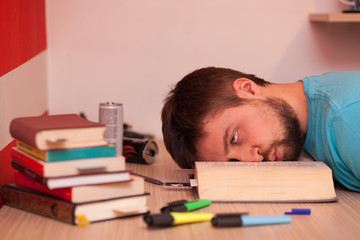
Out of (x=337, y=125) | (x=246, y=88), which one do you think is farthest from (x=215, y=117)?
(x=337, y=125)

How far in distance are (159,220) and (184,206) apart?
99mm

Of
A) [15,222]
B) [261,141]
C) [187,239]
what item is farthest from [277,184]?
[15,222]

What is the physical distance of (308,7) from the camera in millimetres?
1792

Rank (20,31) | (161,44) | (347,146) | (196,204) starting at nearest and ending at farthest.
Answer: (196,204)
(347,146)
(20,31)
(161,44)

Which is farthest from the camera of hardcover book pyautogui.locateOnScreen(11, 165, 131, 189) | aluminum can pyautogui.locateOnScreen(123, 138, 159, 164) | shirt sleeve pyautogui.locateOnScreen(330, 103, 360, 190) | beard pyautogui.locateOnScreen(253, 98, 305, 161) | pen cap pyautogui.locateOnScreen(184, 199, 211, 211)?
aluminum can pyautogui.locateOnScreen(123, 138, 159, 164)

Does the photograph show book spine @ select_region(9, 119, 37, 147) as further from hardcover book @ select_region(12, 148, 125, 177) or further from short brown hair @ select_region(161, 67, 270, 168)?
short brown hair @ select_region(161, 67, 270, 168)

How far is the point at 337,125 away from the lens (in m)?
1.09

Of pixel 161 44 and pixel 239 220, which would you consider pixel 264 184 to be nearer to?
pixel 239 220

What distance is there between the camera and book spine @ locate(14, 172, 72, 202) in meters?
0.80

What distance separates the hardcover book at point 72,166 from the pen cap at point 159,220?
0.11m

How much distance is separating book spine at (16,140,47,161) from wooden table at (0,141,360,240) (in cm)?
12

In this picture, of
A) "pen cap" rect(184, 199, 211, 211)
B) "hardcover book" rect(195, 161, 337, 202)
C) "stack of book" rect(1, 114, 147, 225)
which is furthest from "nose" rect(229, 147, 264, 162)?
"stack of book" rect(1, 114, 147, 225)

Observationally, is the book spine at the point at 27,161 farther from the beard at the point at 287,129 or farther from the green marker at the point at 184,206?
the beard at the point at 287,129

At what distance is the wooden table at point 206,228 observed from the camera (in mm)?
770
